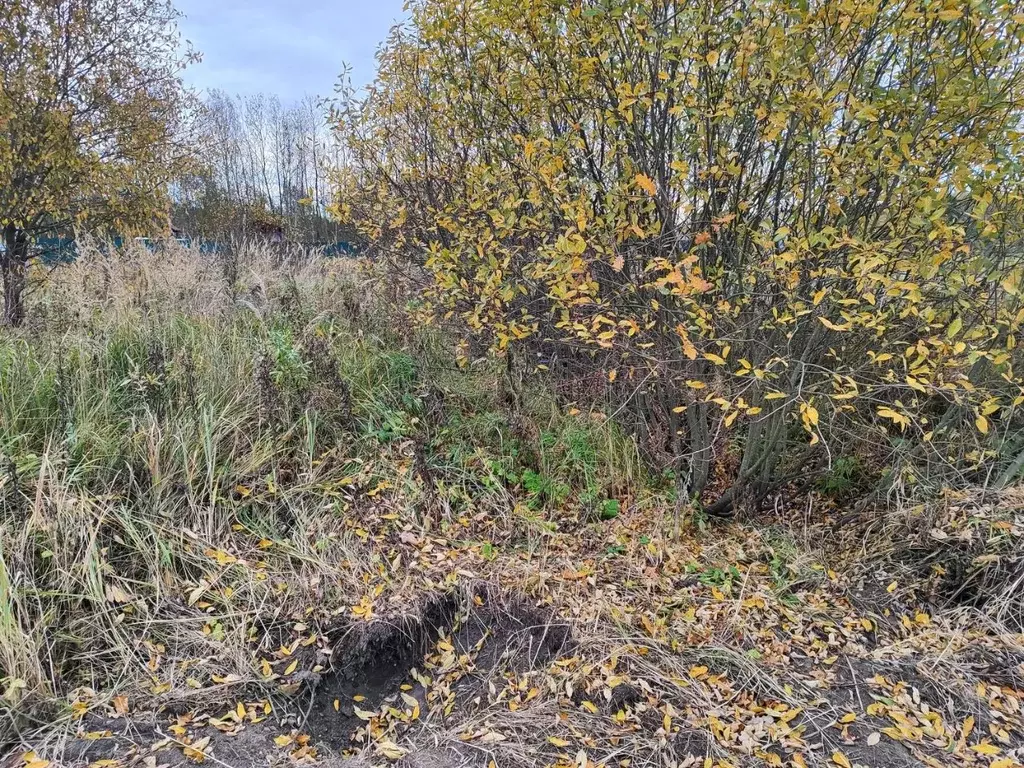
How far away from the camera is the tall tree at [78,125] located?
4.20 meters

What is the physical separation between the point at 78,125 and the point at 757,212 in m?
5.31

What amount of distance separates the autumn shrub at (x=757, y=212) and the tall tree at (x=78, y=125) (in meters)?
2.90

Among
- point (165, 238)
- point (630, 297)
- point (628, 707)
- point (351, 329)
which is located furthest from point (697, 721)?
point (165, 238)

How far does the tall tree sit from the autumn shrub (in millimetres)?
2902

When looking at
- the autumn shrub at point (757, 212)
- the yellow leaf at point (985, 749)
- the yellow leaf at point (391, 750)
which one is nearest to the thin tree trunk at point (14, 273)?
the autumn shrub at point (757, 212)

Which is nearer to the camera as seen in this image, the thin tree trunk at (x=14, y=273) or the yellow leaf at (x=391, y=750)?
the yellow leaf at (x=391, y=750)

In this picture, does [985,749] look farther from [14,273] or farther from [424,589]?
[14,273]

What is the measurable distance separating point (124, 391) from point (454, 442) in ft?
6.20

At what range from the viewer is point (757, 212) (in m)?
2.56

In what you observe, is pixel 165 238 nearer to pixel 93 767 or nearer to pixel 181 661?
pixel 181 661

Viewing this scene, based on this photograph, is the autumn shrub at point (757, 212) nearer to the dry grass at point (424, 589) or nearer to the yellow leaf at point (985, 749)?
the dry grass at point (424, 589)

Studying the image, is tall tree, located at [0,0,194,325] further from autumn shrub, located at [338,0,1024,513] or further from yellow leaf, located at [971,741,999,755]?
yellow leaf, located at [971,741,999,755]

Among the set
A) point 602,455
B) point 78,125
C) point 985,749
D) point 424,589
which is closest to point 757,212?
point 602,455

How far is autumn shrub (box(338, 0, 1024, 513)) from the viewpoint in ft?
6.68
